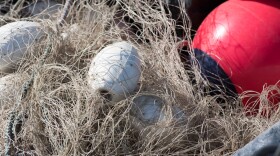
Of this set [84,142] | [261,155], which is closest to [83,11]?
[84,142]

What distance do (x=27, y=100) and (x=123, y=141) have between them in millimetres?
358

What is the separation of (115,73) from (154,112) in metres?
0.18

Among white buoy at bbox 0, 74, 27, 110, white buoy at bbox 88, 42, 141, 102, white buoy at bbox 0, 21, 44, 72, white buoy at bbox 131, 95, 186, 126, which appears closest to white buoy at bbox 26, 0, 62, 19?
white buoy at bbox 0, 21, 44, 72

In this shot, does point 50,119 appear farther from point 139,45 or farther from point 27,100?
point 139,45

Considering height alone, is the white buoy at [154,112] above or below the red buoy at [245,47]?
below

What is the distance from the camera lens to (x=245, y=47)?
1.99 metres

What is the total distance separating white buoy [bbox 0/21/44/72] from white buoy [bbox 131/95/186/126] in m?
0.47

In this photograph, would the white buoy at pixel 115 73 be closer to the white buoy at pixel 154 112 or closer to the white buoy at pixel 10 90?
the white buoy at pixel 154 112

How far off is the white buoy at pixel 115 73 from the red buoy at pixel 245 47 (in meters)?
0.33

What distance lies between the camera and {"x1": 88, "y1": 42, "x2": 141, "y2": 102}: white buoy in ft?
5.82

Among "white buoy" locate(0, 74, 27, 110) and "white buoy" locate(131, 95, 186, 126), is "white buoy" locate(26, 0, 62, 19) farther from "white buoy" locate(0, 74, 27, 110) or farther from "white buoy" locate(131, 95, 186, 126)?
"white buoy" locate(131, 95, 186, 126)

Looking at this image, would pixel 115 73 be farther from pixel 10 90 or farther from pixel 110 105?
pixel 10 90

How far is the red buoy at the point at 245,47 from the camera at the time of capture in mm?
1968

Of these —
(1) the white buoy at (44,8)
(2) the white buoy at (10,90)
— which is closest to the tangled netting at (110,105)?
(2) the white buoy at (10,90)
